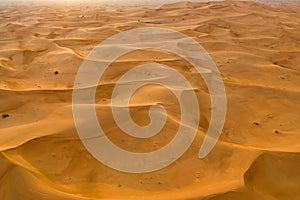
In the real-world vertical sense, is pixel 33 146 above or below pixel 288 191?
above

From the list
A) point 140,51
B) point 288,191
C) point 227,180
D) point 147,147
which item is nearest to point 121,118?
point 147,147

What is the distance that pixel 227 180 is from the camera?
6.31ft

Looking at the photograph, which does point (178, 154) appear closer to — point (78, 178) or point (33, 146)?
point (78, 178)

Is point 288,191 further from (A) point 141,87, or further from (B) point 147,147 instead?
(A) point 141,87

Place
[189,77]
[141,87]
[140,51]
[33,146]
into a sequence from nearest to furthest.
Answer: [33,146] → [141,87] → [189,77] → [140,51]

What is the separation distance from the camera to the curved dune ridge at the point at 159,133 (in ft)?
6.10

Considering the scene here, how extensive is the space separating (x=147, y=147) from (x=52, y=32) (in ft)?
16.1

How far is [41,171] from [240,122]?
1.60 metres

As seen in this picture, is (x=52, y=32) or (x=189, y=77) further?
(x=52, y=32)

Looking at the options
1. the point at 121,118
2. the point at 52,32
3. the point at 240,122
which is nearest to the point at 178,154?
the point at 121,118

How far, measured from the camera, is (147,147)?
7.32 ft

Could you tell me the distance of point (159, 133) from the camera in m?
2.38

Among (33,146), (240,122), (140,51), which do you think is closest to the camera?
(33,146)

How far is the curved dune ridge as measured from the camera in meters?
1.86
